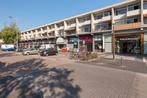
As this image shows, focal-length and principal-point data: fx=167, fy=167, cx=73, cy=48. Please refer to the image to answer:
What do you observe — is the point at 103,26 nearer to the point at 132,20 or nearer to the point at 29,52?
the point at 132,20

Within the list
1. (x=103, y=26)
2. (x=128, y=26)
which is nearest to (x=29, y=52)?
(x=103, y=26)

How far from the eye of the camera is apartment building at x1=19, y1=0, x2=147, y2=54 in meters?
29.8

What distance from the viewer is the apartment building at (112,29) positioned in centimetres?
2977

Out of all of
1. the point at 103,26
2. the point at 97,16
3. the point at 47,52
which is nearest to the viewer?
the point at 47,52

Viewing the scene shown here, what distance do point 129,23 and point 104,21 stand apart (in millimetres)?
6910

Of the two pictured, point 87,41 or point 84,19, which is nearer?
point 87,41

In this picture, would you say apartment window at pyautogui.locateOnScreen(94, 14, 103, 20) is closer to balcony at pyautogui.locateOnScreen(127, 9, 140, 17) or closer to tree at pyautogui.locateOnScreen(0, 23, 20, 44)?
balcony at pyautogui.locateOnScreen(127, 9, 140, 17)

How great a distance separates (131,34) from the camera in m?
31.0

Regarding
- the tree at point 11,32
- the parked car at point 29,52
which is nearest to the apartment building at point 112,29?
the parked car at point 29,52

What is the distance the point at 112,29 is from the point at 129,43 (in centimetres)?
430

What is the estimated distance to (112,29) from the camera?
31719 millimetres

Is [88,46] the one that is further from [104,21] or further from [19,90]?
[19,90]

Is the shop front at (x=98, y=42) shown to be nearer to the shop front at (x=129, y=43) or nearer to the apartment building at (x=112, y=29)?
the apartment building at (x=112, y=29)

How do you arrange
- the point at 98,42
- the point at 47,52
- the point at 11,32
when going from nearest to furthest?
the point at 47,52 → the point at 98,42 → the point at 11,32
